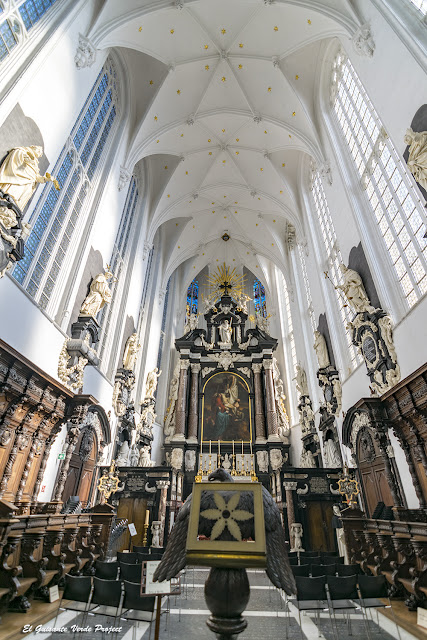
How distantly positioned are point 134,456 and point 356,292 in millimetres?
10996

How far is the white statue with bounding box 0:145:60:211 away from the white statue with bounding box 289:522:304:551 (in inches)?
472

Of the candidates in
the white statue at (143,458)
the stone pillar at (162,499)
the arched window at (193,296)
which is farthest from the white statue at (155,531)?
the arched window at (193,296)

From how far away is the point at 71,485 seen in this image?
9562 millimetres

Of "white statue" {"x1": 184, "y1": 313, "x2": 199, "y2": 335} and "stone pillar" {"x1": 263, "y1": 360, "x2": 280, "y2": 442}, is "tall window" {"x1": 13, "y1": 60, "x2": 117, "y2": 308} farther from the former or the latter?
"stone pillar" {"x1": 263, "y1": 360, "x2": 280, "y2": 442}

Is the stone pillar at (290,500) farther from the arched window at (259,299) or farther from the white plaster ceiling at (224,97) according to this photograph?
the arched window at (259,299)

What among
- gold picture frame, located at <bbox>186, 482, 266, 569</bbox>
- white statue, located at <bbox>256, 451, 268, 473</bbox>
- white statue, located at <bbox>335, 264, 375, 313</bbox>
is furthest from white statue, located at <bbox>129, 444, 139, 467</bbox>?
gold picture frame, located at <bbox>186, 482, 266, 569</bbox>

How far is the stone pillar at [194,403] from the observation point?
17984 mm

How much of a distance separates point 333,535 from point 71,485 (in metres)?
8.37

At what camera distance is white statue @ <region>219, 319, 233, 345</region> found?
21000 millimetres

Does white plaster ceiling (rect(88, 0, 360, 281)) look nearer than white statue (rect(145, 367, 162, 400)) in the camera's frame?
Yes

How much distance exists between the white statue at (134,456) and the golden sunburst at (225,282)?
467 inches

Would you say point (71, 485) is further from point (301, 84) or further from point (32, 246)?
point (301, 84)

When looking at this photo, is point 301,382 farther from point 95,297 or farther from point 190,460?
point 95,297

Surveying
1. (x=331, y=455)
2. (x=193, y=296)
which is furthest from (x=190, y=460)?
(x=193, y=296)
